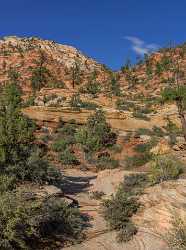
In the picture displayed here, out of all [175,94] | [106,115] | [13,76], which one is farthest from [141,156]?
[13,76]

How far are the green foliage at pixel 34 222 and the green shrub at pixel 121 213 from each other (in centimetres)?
122

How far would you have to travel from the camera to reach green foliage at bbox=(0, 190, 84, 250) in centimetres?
1400

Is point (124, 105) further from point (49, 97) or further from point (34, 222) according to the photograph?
point (34, 222)

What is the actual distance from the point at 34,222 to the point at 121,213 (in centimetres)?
412

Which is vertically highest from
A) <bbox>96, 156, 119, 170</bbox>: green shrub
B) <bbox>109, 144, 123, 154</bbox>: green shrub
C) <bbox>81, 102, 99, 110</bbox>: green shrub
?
<bbox>81, 102, 99, 110</bbox>: green shrub

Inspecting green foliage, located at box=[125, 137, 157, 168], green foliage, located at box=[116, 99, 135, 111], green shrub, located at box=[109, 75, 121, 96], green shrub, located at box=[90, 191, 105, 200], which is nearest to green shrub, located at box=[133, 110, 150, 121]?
green foliage, located at box=[116, 99, 135, 111]

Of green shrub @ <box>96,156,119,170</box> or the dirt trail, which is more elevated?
green shrub @ <box>96,156,119,170</box>

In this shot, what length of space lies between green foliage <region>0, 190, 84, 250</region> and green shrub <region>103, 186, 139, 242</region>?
1.22 m

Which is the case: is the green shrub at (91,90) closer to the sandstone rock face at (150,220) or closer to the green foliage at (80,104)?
the green foliage at (80,104)

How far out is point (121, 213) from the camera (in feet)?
56.5

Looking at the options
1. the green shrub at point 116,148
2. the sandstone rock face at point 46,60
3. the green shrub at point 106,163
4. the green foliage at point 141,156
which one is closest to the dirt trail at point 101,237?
the green shrub at point 106,163

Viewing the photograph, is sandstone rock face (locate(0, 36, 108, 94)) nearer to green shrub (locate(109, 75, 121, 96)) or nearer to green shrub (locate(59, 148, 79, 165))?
green shrub (locate(109, 75, 121, 96))

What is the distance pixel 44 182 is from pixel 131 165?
12.1 metres

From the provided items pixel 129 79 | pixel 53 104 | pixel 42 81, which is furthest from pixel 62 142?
pixel 129 79
